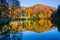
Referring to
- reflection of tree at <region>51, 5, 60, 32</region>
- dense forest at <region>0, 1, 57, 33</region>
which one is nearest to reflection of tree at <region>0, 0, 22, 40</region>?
dense forest at <region>0, 1, 57, 33</region>

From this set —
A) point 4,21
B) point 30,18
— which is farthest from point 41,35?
point 4,21

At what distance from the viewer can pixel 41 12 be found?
2.86 meters

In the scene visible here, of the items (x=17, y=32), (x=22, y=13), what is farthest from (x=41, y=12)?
(x=17, y=32)

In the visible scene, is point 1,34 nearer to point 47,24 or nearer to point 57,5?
point 47,24

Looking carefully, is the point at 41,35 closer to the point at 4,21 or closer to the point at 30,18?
the point at 30,18

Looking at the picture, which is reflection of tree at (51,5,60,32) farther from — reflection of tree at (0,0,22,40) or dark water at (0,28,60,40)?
reflection of tree at (0,0,22,40)

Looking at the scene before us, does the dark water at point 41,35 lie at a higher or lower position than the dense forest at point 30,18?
lower

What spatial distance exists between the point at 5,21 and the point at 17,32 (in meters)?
0.24

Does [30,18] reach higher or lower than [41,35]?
higher

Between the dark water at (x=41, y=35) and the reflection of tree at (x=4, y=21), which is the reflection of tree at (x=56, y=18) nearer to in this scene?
the dark water at (x=41, y=35)

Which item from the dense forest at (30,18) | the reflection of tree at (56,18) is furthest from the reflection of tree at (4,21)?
the reflection of tree at (56,18)

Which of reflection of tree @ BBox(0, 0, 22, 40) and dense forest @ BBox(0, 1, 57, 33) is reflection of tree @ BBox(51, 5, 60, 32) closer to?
dense forest @ BBox(0, 1, 57, 33)

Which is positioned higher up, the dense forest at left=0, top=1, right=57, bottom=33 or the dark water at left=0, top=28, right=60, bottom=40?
the dense forest at left=0, top=1, right=57, bottom=33

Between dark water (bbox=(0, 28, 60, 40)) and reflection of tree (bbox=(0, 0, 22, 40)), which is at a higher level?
reflection of tree (bbox=(0, 0, 22, 40))
